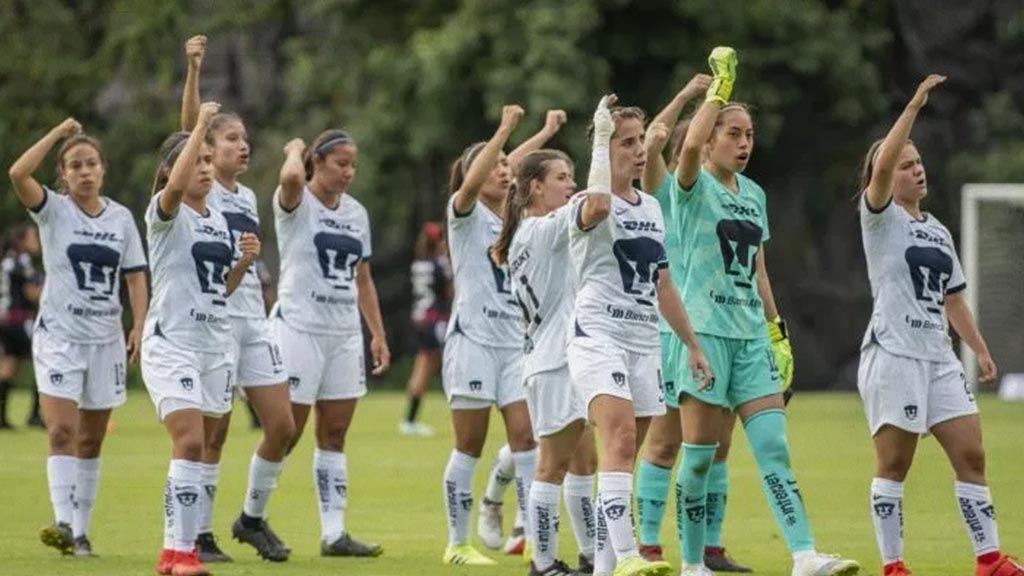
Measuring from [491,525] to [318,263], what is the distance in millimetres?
1889

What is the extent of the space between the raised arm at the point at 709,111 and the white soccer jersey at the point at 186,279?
8.77ft

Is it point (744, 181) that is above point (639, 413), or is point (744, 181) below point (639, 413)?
above

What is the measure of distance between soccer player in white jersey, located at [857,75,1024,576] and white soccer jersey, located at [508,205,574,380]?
1.49 meters

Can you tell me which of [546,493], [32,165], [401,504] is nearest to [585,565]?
[546,493]

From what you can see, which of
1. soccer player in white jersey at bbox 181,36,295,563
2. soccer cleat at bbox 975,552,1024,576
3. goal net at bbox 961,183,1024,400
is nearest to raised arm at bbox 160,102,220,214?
soccer player in white jersey at bbox 181,36,295,563

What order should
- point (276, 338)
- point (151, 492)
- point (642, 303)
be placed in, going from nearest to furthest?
point (642, 303) → point (276, 338) → point (151, 492)

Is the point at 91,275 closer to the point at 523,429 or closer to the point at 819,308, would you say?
the point at 523,429

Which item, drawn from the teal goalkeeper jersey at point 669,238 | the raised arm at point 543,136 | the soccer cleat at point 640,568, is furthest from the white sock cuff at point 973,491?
the raised arm at point 543,136

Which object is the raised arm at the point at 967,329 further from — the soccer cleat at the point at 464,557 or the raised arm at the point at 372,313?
the raised arm at the point at 372,313

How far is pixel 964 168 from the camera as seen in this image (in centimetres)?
3822

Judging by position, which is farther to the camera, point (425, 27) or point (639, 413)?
point (425, 27)

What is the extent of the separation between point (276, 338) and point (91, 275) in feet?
3.69

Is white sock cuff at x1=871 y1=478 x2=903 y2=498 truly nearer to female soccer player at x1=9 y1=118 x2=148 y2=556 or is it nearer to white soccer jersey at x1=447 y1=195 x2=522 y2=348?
white soccer jersey at x1=447 y1=195 x2=522 y2=348

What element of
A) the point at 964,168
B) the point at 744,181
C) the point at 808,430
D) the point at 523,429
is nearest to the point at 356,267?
the point at 523,429
